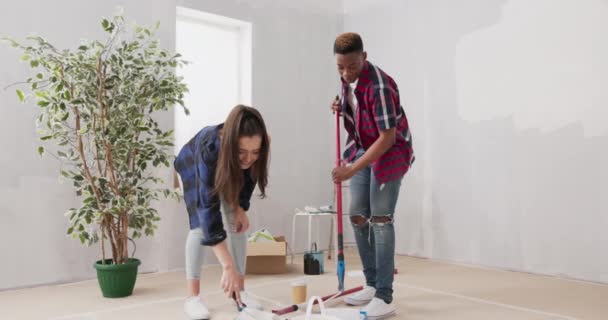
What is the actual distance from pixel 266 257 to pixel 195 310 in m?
1.01

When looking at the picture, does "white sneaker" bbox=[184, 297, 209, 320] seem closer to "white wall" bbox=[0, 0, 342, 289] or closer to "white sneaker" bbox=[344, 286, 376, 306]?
"white sneaker" bbox=[344, 286, 376, 306]

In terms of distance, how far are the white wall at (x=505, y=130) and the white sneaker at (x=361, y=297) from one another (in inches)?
52.2

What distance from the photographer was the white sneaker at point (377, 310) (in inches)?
72.7

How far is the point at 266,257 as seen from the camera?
2.93 meters

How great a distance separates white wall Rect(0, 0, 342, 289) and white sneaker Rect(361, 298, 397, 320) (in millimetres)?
1646

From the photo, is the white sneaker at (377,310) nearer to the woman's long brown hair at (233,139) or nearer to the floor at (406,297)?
the floor at (406,297)

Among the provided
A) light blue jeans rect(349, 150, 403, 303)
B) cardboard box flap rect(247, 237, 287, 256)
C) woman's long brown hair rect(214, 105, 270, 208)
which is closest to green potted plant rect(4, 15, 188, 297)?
cardboard box flap rect(247, 237, 287, 256)

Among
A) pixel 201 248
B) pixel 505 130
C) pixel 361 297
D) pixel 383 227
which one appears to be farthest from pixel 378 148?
pixel 505 130

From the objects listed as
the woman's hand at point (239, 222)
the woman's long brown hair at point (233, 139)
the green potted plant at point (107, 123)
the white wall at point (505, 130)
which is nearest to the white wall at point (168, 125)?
the green potted plant at point (107, 123)

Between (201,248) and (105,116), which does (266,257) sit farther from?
(105,116)

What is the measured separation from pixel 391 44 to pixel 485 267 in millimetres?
1803

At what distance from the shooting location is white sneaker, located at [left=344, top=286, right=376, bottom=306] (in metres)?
2.08

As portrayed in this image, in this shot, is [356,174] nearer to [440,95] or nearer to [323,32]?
[440,95]

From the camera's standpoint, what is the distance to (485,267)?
309 cm
